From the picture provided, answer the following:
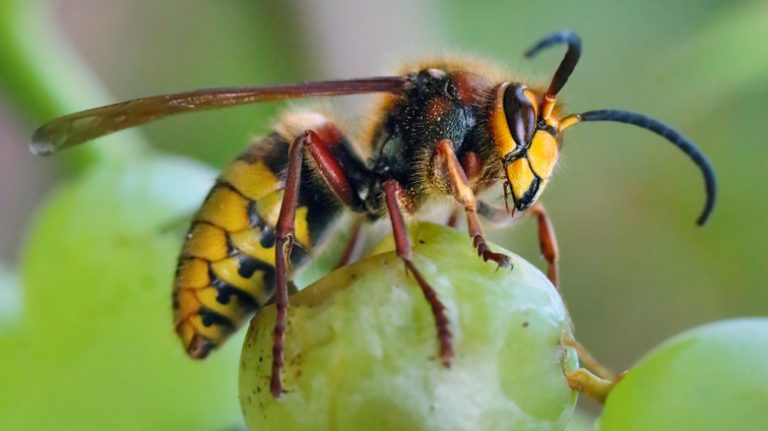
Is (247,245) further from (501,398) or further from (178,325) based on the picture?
(501,398)

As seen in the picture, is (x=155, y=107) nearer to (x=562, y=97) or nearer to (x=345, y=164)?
(x=345, y=164)

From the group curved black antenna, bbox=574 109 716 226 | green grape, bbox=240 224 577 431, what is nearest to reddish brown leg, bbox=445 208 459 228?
curved black antenna, bbox=574 109 716 226

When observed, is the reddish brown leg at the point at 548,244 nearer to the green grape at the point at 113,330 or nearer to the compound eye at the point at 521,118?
the compound eye at the point at 521,118

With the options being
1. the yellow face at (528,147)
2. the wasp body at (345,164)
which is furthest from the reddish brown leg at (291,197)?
the yellow face at (528,147)

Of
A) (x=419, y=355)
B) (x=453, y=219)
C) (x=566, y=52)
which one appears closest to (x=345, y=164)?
(x=453, y=219)

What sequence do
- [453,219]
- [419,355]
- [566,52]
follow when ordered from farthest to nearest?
[453,219]
[566,52]
[419,355]

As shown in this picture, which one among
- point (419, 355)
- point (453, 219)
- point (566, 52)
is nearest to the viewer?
point (419, 355)

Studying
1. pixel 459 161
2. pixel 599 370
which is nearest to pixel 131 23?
pixel 459 161

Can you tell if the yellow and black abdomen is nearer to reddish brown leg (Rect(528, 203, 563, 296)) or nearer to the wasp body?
the wasp body

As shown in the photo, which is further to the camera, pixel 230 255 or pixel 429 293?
pixel 230 255
